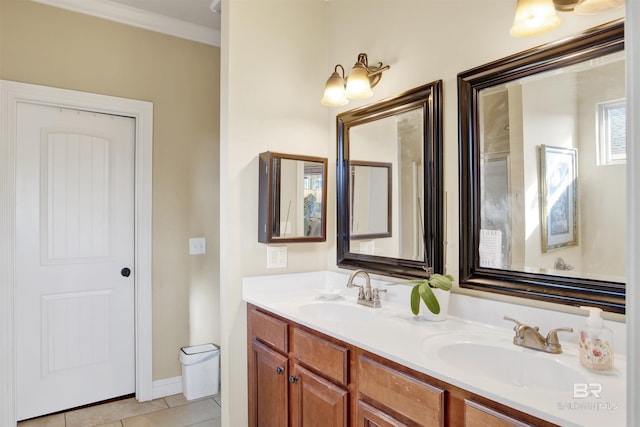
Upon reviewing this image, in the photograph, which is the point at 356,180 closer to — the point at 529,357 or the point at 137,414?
the point at 529,357

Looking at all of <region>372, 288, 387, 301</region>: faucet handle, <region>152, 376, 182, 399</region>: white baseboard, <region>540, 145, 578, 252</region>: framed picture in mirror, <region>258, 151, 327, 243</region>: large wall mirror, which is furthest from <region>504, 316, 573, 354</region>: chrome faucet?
<region>152, 376, 182, 399</region>: white baseboard

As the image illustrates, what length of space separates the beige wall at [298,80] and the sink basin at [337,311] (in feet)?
1.26

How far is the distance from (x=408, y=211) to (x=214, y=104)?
1965mm

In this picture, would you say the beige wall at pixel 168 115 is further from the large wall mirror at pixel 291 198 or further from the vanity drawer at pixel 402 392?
the vanity drawer at pixel 402 392

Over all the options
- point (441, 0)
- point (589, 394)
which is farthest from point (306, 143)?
point (589, 394)

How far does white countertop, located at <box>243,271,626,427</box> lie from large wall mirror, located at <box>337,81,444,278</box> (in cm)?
17

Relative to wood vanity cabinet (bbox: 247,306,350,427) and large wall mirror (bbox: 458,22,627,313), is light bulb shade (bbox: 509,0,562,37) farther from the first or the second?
wood vanity cabinet (bbox: 247,306,350,427)

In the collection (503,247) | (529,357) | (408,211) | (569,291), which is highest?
(408,211)

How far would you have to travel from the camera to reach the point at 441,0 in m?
1.71

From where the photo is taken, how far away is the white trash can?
9.11 ft

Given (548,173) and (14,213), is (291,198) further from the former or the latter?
(14,213)

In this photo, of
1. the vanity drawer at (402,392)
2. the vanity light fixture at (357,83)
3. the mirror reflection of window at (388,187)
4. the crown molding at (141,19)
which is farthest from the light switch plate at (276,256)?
the crown molding at (141,19)

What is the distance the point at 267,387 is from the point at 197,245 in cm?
140

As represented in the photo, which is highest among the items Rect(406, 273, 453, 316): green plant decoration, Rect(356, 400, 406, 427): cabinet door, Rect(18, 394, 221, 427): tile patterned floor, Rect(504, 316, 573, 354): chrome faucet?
Rect(406, 273, 453, 316): green plant decoration
